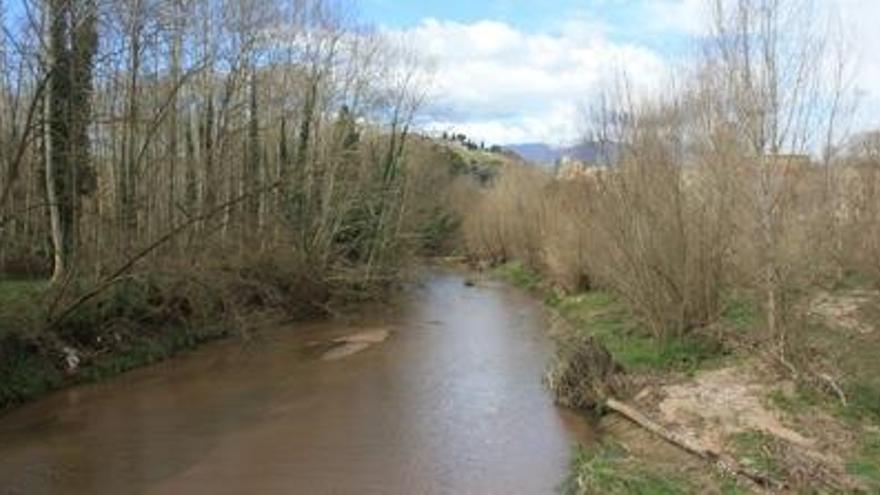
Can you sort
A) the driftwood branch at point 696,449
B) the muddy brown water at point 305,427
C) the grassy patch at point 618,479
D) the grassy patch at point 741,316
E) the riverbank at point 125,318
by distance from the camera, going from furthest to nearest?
the riverbank at point 125,318 → the grassy patch at point 741,316 → the muddy brown water at point 305,427 → the grassy patch at point 618,479 → the driftwood branch at point 696,449

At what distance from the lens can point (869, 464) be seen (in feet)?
37.9

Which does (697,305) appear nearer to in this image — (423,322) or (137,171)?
(423,322)

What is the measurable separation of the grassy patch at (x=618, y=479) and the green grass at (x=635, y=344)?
5144 mm

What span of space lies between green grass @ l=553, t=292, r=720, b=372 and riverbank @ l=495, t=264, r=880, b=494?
3 centimetres

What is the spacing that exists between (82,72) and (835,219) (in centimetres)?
1590

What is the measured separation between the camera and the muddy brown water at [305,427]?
13.1 metres

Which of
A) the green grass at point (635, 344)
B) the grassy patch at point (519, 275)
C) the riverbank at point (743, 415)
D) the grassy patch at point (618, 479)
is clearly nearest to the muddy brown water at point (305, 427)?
the grassy patch at point (618, 479)

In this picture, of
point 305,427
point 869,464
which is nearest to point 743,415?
point 869,464

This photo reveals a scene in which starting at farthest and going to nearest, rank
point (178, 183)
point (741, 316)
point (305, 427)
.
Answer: point (178, 183) < point (741, 316) < point (305, 427)

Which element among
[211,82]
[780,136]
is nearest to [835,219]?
[780,136]

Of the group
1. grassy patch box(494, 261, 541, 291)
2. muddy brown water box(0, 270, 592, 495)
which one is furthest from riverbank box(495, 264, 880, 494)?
grassy patch box(494, 261, 541, 291)

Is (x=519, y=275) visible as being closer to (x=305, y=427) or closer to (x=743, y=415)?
(x=305, y=427)

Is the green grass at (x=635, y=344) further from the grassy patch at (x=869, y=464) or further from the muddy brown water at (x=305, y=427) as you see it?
the grassy patch at (x=869, y=464)

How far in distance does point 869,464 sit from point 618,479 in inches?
108
